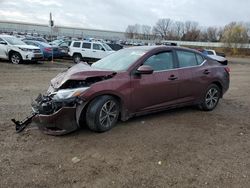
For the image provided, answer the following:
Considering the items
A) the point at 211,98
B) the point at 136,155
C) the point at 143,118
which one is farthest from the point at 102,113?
the point at 211,98

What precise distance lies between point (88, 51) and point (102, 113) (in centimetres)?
1694

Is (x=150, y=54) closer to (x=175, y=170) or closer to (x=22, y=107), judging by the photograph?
(x=175, y=170)

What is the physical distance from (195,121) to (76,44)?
55.8 ft

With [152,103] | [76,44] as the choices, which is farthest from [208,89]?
[76,44]

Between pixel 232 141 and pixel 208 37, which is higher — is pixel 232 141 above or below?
below

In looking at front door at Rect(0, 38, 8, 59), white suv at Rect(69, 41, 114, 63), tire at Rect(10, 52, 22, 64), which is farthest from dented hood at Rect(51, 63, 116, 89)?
white suv at Rect(69, 41, 114, 63)

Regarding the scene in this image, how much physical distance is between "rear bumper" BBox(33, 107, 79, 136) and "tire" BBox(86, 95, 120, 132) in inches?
11.3

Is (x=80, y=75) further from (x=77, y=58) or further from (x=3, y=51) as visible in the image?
(x=77, y=58)

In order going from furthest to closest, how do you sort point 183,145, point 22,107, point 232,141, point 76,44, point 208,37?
point 208,37 < point 76,44 < point 22,107 < point 232,141 < point 183,145

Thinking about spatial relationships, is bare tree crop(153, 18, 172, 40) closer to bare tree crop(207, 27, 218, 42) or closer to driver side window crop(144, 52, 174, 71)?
bare tree crop(207, 27, 218, 42)

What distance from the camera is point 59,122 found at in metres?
4.88

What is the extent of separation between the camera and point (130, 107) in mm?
5621

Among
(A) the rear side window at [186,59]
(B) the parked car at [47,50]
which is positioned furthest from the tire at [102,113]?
(B) the parked car at [47,50]

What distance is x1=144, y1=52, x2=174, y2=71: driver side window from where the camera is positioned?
6.02 m
